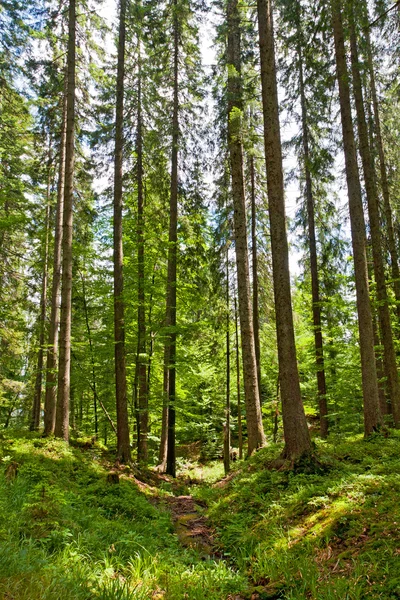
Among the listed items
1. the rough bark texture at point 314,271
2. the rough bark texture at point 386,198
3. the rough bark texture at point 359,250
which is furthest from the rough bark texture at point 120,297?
the rough bark texture at point 386,198

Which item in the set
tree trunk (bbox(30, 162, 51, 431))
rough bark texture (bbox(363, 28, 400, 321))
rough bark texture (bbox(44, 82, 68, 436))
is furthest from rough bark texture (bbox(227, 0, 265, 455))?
tree trunk (bbox(30, 162, 51, 431))

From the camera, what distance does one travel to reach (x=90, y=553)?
4203 millimetres

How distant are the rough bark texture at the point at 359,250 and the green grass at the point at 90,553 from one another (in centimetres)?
558

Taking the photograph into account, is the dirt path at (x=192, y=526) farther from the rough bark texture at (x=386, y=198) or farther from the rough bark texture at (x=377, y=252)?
the rough bark texture at (x=386, y=198)

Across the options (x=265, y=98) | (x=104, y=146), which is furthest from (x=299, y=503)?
(x=104, y=146)

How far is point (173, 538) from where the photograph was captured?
19.4 feet

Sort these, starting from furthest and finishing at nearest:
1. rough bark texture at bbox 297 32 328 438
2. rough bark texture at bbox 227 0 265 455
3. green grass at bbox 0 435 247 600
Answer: rough bark texture at bbox 297 32 328 438 < rough bark texture at bbox 227 0 265 455 < green grass at bbox 0 435 247 600

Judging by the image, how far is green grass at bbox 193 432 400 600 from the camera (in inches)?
144

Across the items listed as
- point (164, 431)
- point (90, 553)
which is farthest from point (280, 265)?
point (164, 431)

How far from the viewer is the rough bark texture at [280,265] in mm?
7527

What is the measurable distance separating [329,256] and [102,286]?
30.6 feet

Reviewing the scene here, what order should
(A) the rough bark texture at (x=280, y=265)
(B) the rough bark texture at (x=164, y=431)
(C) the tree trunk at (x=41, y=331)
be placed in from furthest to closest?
1. (C) the tree trunk at (x=41, y=331)
2. (B) the rough bark texture at (x=164, y=431)
3. (A) the rough bark texture at (x=280, y=265)

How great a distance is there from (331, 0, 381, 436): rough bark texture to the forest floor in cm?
113

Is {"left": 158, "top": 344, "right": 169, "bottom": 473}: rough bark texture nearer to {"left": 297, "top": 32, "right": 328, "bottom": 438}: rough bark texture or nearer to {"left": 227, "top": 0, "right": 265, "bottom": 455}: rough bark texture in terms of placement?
{"left": 227, "top": 0, "right": 265, "bottom": 455}: rough bark texture
